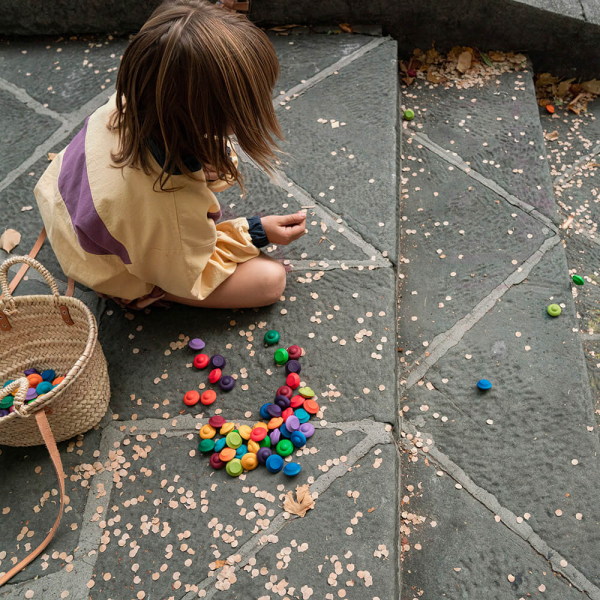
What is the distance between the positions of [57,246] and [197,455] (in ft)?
2.18

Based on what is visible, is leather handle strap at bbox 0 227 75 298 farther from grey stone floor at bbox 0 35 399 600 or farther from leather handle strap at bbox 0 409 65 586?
leather handle strap at bbox 0 409 65 586

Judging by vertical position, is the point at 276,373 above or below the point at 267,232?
below

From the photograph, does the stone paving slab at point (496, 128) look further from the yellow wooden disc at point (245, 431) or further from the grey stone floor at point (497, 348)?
the yellow wooden disc at point (245, 431)

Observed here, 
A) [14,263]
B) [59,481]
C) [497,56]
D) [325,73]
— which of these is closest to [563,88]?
[497,56]

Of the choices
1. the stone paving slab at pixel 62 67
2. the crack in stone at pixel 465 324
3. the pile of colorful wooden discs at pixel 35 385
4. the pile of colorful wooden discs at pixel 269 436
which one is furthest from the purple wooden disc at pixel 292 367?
the stone paving slab at pixel 62 67

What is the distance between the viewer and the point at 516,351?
66.7 inches

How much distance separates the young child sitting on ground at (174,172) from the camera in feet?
3.56

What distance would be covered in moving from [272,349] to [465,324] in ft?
2.06

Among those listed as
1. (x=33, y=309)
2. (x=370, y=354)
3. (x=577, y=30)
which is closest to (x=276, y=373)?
(x=370, y=354)

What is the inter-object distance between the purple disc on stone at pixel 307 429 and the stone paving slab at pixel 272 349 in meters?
0.06

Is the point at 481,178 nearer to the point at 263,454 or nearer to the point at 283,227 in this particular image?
the point at 283,227

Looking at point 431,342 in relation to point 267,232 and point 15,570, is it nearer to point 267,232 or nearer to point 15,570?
point 267,232

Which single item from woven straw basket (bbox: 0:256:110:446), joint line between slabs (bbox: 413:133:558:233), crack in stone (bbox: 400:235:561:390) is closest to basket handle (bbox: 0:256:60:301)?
woven straw basket (bbox: 0:256:110:446)

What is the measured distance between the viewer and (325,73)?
224 cm
